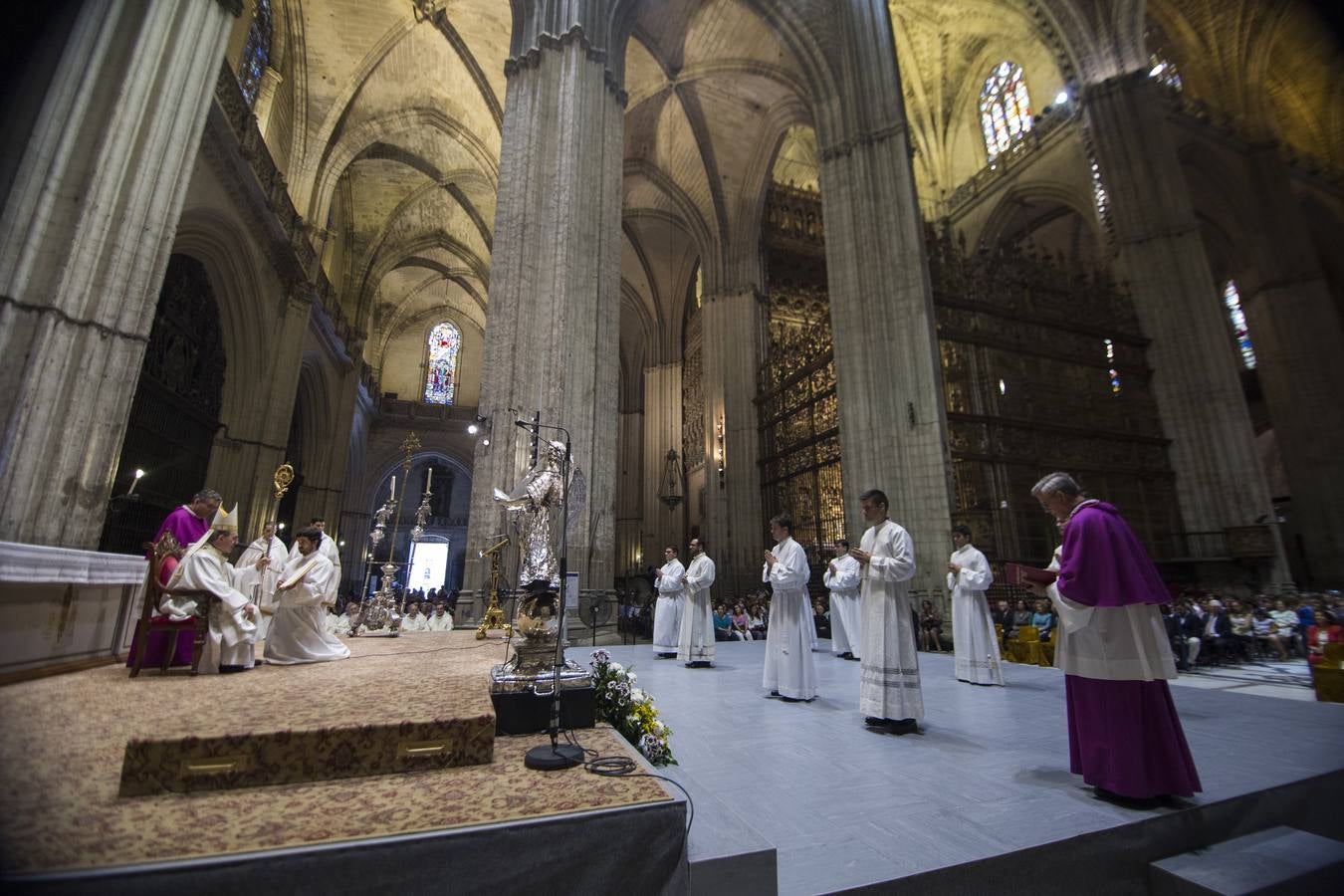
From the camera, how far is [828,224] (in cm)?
1233

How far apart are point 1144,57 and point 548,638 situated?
20.4 metres

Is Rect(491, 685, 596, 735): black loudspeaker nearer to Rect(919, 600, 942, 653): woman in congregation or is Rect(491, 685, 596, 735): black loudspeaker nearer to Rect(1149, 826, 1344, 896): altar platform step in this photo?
Rect(1149, 826, 1344, 896): altar platform step

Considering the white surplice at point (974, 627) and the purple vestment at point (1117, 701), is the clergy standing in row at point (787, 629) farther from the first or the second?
the purple vestment at point (1117, 701)

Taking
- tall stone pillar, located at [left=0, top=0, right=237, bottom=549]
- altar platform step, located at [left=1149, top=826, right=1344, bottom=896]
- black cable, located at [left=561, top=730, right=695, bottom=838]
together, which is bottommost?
altar platform step, located at [left=1149, top=826, right=1344, bottom=896]

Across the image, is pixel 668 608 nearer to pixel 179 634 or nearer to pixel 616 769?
pixel 179 634

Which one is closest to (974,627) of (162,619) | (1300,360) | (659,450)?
(162,619)

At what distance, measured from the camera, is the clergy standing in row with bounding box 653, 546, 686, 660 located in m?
7.89

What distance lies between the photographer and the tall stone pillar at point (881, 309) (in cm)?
993

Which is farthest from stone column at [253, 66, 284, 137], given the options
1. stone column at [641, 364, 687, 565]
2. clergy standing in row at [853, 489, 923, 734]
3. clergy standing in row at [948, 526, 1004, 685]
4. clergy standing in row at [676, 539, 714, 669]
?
clergy standing in row at [948, 526, 1004, 685]

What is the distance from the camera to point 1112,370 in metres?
13.4

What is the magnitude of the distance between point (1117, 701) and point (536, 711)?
2.91 meters

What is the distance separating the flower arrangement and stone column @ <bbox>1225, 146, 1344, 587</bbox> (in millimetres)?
19783

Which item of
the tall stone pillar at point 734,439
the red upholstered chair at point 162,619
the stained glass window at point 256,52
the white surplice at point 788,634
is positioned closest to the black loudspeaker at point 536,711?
the white surplice at point 788,634

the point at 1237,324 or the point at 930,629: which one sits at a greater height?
the point at 1237,324
